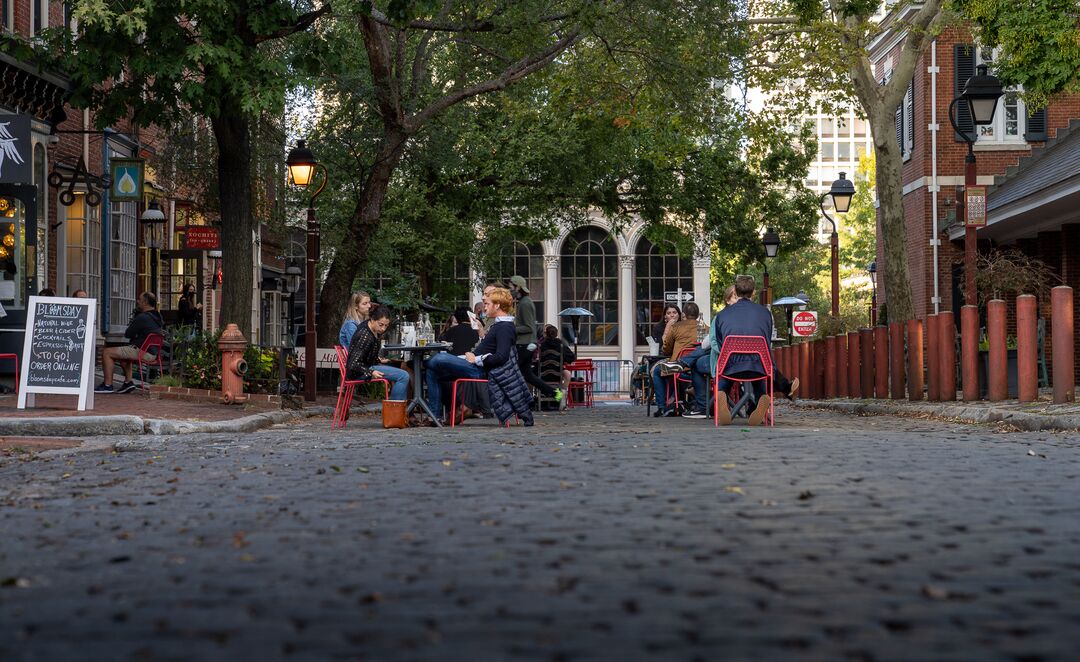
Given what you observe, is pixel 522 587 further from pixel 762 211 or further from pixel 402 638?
pixel 762 211

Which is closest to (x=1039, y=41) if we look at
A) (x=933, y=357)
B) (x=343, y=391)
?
(x=933, y=357)

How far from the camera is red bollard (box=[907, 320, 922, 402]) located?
71.9ft

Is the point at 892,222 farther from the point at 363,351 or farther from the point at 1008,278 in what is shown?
the point at 363,351

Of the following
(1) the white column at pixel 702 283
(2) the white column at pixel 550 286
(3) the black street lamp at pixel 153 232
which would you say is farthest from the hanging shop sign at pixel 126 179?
(1) the white column at pixel 702 283

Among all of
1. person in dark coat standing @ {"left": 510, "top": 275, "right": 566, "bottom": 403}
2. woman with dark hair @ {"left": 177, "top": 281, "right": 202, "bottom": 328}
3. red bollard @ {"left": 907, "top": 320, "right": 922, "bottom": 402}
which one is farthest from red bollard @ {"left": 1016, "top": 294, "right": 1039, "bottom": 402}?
woman with dark hair @ {"left": 177, "top": 281, "right": 202, "bottom": 328}

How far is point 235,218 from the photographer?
20203 millimetres

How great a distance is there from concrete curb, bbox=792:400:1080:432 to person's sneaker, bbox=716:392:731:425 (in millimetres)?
2798

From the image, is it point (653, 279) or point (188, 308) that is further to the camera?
point (653, 279)

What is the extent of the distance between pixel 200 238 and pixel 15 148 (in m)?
10.7

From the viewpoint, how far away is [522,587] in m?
5.09

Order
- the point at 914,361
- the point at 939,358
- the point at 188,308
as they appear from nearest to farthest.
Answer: the point at 939,358, the point at 914,361, the point at 188,308

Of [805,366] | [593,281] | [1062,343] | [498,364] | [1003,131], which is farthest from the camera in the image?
[593,281]

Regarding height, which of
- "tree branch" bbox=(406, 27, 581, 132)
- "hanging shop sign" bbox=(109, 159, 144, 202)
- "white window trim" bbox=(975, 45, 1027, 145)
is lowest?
"hanging shop sign" bbox=(109, 159, 144, 202)

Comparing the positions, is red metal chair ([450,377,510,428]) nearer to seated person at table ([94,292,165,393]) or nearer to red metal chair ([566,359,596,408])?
seated person at table ([94,292,165,393])
